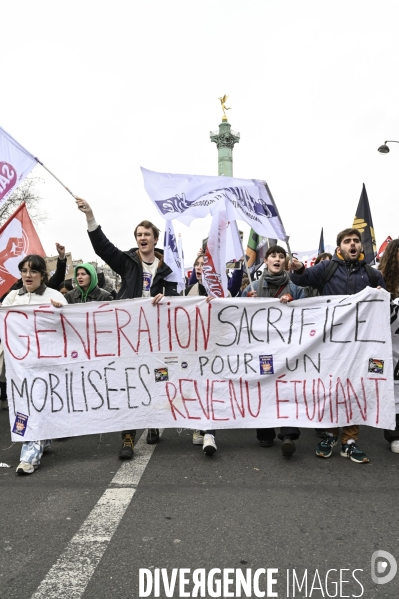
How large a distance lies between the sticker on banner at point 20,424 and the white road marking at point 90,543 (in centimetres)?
93

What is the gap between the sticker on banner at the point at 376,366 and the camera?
14.3 feet

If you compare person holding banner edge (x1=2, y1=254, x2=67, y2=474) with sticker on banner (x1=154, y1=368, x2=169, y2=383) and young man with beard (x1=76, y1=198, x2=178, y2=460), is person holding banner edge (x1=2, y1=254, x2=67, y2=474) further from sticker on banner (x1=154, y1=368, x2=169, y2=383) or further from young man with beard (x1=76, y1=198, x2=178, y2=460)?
sticker on banner (x1=154, y1=368, x2=169, y2=383)

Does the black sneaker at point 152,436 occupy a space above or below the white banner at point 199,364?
below

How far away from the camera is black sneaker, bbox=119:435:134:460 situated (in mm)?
4148

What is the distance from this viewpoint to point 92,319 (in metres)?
4.51

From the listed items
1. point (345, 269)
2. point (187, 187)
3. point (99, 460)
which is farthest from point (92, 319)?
point (345, 269)

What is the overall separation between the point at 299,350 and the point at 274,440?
91 cm

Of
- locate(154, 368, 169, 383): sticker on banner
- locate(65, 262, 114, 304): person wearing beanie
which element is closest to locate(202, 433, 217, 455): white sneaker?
locate(154, 368, 169, 383): sticker on banner

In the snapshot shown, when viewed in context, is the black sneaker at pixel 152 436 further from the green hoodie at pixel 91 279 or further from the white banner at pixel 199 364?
the green hoodie at pixel 91 279

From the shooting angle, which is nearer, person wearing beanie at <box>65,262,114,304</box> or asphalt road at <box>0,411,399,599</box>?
asphalt road at <box>0,411,399,599</box>

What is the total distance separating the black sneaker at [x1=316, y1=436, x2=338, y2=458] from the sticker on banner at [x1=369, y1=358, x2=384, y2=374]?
2.23 feet

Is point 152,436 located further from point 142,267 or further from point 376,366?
point 376,366

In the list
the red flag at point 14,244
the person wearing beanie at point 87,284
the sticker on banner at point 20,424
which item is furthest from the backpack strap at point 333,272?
the red flag at point 14,244

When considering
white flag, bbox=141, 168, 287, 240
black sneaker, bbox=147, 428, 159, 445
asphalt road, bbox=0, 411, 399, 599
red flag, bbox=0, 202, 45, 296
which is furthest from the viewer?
red flag, bbox=0, 202, 45, 296
